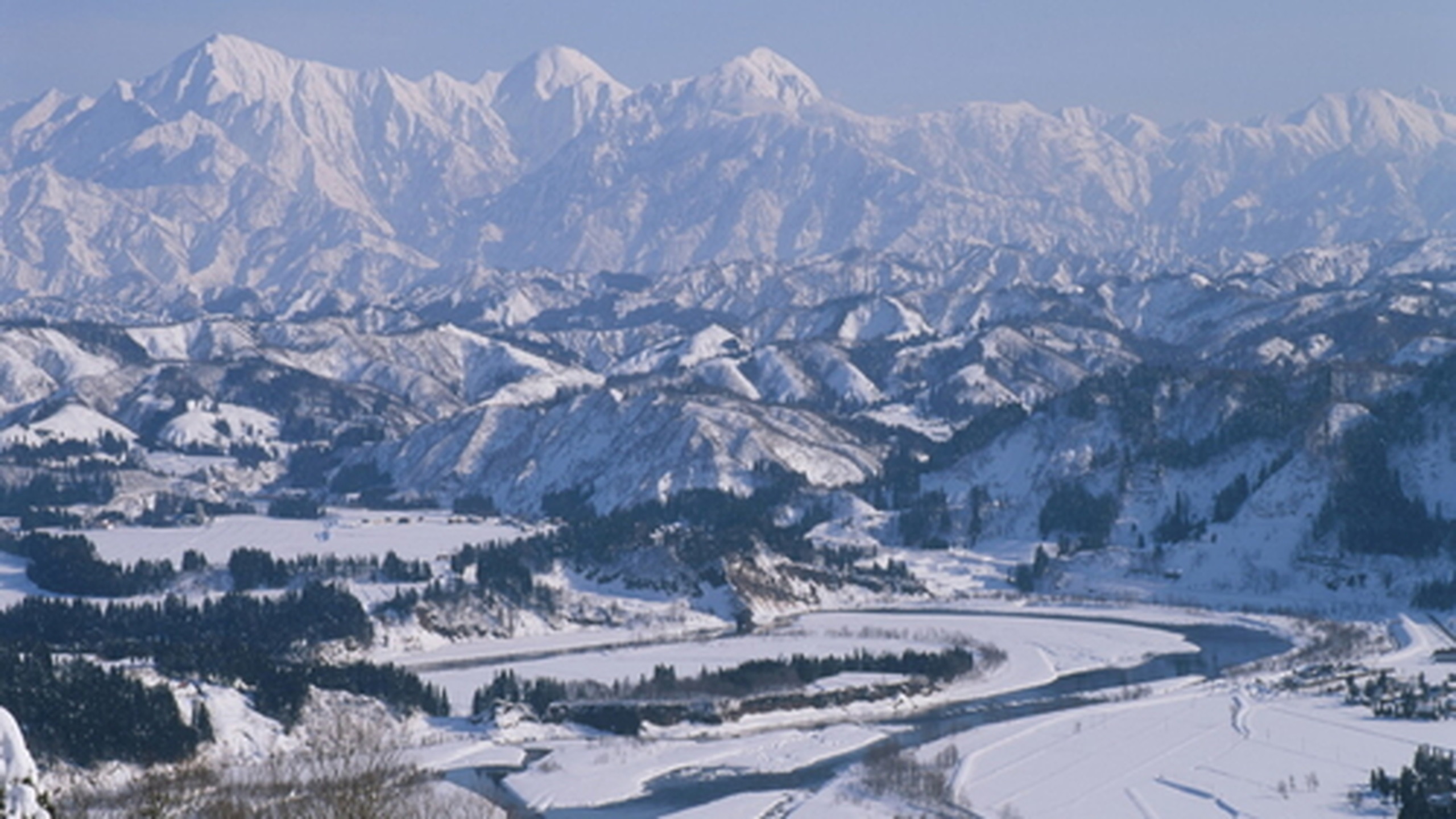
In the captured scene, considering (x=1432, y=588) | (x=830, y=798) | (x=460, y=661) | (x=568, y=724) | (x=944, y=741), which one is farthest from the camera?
(x=1432, y=588)

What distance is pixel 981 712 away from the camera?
14750 cm

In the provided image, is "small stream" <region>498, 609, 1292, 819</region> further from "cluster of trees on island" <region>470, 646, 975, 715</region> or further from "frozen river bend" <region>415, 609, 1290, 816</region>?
"cluster of trees on island" <region>470, 646, 975, 715</region>

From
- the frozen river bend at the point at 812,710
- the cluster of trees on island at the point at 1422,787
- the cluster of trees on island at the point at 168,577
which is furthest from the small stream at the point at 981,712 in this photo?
the cluster of trees on island at the point at 168,577

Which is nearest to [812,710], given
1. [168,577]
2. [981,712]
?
[981,712]

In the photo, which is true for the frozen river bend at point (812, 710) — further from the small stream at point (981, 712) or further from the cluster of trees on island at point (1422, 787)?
the cluster of trees on island at point (1422, 787)

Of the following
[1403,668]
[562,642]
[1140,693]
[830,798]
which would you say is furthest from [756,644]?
[830,798]

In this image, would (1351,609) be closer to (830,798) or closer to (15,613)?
(830,798)

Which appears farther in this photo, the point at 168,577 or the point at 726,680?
the point at 168,577

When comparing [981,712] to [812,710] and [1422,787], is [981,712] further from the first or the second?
→ [1422,787]

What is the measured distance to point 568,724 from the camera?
466 feet

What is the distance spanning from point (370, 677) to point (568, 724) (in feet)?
47.5

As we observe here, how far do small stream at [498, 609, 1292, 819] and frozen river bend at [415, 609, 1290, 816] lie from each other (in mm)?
202

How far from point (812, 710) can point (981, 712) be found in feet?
39.9

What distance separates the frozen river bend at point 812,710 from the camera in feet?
393
